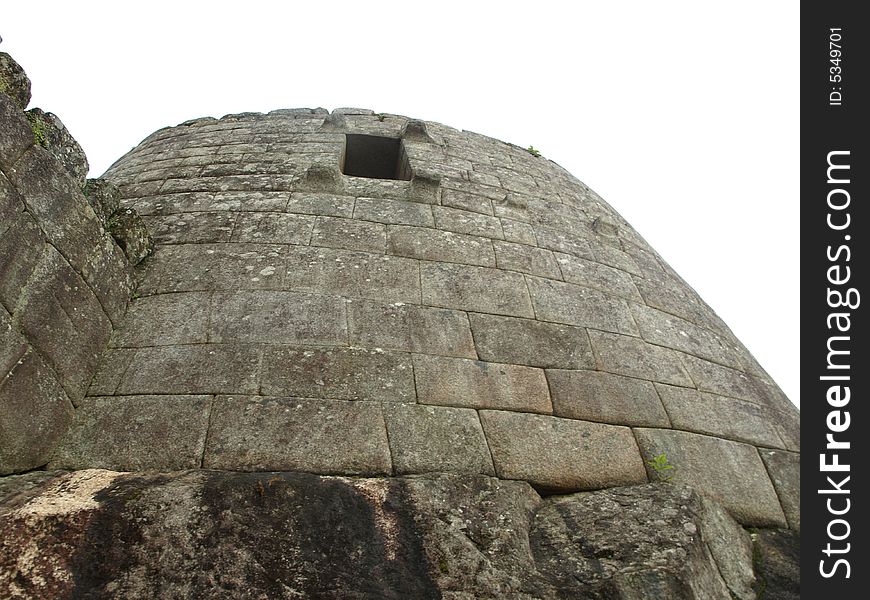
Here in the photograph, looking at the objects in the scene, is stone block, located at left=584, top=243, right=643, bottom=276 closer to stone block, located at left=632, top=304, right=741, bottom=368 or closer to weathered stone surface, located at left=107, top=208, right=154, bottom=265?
stone block, located at left=632, top=304, right=741, bottom=368

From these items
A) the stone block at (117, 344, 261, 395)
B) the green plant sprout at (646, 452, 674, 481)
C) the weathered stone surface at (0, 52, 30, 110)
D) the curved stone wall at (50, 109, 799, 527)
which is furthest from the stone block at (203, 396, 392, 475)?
the weathered stone surface at (0, 52, 30, 110)

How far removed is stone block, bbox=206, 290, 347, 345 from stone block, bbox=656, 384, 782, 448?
70.0 inches

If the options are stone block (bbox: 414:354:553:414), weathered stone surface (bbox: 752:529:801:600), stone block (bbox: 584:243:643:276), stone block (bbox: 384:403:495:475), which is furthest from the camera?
stone block (bbox: 584:243:643:276)

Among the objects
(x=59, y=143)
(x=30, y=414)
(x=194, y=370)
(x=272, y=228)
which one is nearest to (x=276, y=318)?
(x=194, y=370)

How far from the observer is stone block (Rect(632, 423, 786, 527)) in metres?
2.86

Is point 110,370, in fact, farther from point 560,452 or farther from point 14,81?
point 560,452

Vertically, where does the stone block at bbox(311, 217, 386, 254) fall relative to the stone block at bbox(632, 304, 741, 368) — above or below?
above

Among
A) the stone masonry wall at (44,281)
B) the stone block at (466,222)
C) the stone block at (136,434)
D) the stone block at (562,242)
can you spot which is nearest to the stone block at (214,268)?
the stone masonry wall at (44,281)

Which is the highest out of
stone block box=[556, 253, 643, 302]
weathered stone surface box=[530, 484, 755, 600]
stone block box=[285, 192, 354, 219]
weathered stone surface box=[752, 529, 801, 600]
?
stone block box=[285, 192, 354, 219]

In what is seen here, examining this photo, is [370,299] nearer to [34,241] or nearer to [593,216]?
[34,241]

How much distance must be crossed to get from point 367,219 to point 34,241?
190 cm

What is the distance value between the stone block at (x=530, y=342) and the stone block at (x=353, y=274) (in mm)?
448

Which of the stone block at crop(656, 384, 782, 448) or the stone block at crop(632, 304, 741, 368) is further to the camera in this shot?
the stone block at crop(632, 304, 741, 368)
